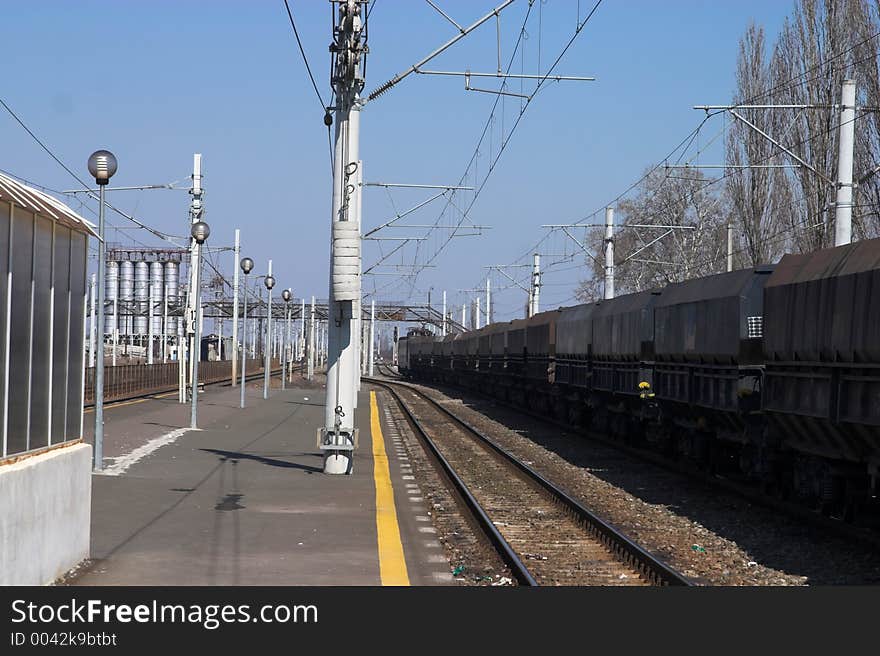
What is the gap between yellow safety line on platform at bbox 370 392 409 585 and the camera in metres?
10.4

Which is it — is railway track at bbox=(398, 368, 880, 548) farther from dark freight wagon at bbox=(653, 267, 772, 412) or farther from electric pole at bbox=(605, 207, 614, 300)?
electric pole at bbox=(605, 207, 614, 300)

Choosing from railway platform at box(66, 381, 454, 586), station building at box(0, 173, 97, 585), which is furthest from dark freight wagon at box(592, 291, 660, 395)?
station building at box(0, 173, 97, 585)

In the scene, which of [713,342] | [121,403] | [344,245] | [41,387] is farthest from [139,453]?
[121,403]

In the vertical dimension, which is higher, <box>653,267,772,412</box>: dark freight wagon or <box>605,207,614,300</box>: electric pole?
<box>605,207,614,300</box>: electric pole

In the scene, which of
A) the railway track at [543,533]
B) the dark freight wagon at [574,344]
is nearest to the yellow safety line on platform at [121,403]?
the dark freight wagon at [574,344]

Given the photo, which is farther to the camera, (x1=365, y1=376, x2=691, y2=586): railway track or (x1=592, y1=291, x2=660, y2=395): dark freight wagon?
(x1=592, y1=291, x2=660, y2=395): dark freight wagon

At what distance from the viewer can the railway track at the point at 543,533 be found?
11.2 m

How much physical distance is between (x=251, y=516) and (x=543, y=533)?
127 inches

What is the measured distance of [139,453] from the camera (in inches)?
827

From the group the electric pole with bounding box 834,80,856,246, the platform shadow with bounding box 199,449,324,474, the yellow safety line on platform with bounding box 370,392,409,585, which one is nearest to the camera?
the yellow safety line on platform with bounding box 370,392,409,585

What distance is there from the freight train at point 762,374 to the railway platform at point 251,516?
4.50 m

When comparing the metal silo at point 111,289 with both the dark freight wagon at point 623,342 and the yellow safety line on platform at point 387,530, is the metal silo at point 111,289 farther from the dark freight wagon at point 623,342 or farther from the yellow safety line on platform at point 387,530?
the yellow safety line on platform at point 387,530

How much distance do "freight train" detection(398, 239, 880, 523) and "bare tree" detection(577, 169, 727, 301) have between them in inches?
1424
